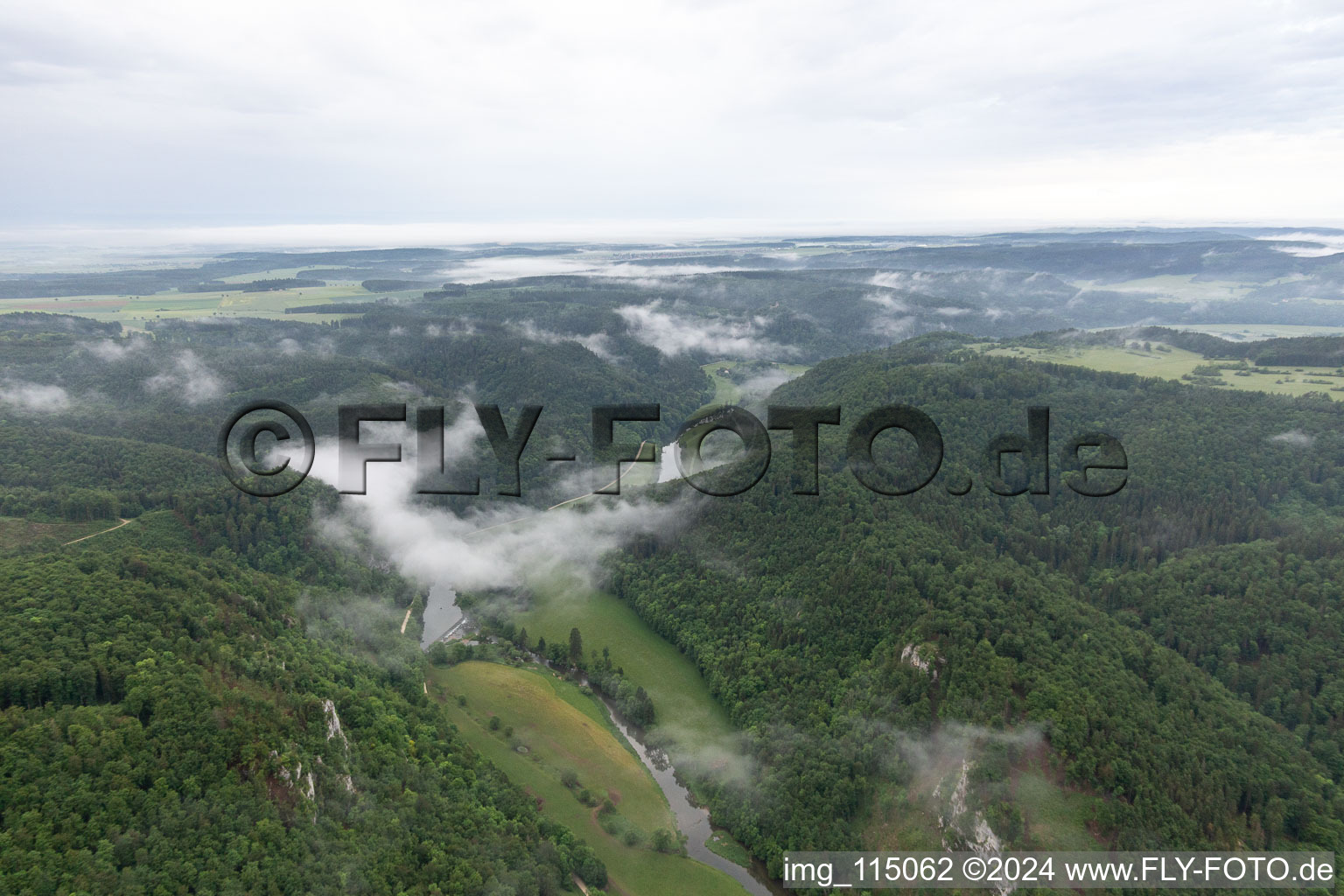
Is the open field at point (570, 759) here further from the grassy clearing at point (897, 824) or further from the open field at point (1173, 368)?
the open field at point (1173, 368)

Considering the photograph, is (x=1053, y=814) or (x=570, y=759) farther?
(x=570, y=759)

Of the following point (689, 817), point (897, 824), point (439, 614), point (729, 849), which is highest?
point (897, 824)

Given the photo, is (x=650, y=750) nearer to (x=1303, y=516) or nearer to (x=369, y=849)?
(x=369, y=849)

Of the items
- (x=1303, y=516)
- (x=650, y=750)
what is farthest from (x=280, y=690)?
(x=1303, y=516)

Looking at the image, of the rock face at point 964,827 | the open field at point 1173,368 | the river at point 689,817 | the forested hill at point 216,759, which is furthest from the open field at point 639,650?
the open field at point 1173,368

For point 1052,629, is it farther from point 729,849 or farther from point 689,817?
point 689,817

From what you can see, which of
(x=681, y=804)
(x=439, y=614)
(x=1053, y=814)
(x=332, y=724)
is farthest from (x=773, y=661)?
(x=439, y=614)

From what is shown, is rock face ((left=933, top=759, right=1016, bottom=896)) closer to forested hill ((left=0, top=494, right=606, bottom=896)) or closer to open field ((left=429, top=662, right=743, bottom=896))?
open field ((left=429, top=662, right=743, bottom=896))

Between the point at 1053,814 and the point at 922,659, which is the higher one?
the point at 922,659

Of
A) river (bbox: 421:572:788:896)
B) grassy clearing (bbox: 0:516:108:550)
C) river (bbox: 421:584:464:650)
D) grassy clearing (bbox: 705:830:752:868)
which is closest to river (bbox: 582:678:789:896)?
river (bbox: 421:572:788:896)
